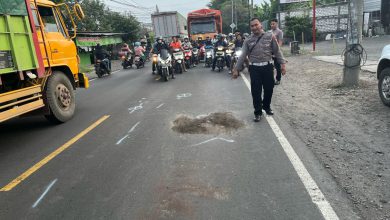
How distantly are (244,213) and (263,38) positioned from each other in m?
4.11

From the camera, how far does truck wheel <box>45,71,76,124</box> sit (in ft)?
24.0

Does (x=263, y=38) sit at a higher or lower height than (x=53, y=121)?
higher

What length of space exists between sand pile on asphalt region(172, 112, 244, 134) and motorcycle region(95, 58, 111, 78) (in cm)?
1193

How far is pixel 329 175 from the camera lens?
4219mm

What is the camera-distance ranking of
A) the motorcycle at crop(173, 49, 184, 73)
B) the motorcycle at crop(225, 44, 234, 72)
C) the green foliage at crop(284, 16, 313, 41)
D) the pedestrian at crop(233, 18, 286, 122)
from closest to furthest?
the pedestrian at crop(233, 18, 286, 122), the motorcycle at crop(225, 44, 234, 72), the motorcycle at crop(173, 49, 184, 73), the green foliage at crop(284, 16, 313, 41)

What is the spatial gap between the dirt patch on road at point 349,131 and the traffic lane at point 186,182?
1.90 feet

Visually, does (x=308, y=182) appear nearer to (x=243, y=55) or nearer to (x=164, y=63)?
(x=243, y=55)

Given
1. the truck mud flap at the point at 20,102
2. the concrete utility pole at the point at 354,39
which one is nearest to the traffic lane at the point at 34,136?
the truck mud flap at the point at 20,102

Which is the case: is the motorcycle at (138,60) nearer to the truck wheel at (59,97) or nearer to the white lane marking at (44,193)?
the truck wheel at (59,97)

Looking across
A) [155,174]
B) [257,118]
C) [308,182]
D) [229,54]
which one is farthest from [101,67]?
[308,182]

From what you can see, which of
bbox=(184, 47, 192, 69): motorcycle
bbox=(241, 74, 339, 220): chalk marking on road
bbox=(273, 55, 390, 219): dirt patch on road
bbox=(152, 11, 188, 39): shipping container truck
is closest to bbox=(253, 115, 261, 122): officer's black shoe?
bbox=(273, 55, 390, 219): dirt patch on road

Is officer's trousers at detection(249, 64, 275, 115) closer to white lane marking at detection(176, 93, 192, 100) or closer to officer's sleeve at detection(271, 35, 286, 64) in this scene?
officer's sleeve at detection(271, 35, 286, 64)

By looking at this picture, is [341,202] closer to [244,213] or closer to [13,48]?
[244,213]

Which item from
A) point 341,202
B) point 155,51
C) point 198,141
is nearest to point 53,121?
point 198,141
